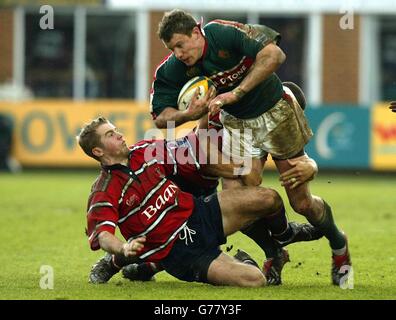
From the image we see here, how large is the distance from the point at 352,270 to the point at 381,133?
13.0 m

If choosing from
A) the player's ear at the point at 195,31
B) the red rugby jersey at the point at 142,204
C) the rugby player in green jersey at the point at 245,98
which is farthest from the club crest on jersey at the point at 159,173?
the player's ear at the point at 195,31

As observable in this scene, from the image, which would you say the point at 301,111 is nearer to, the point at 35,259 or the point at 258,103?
the point at 258,103

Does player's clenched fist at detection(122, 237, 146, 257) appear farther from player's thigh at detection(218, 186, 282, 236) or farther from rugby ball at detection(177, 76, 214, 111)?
rugby ball at detection(177, 76, 214, 111)

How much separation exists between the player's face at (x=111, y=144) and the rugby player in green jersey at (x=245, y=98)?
45cm

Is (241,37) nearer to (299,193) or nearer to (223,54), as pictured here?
(223,54)

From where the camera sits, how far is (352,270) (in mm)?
9477

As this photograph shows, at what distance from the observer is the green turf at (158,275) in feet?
27.7

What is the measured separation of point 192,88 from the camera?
8.81 m

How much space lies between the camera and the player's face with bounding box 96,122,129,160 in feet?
28.8

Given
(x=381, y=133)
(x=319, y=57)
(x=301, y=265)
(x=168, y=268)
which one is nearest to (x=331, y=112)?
(x=381, y=133)

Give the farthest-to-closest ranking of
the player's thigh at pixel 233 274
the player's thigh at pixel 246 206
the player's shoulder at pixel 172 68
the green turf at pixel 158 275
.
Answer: the player's shoulder at pixel 172 68
the player's thigh at pixel 246 206
the player's thigh at pixel 233 274
the green turf at pixel 158 275

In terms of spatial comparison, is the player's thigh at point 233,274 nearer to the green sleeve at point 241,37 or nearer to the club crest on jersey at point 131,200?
the club crest on jersey at point 131,200

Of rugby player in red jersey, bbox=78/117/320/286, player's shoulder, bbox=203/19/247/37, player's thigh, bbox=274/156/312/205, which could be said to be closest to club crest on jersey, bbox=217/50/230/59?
player's shoulder, bbox=203/19/247/37

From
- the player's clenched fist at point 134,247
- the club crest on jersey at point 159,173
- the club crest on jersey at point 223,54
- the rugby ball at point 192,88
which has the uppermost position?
the club crest on jersey at point 223,54
